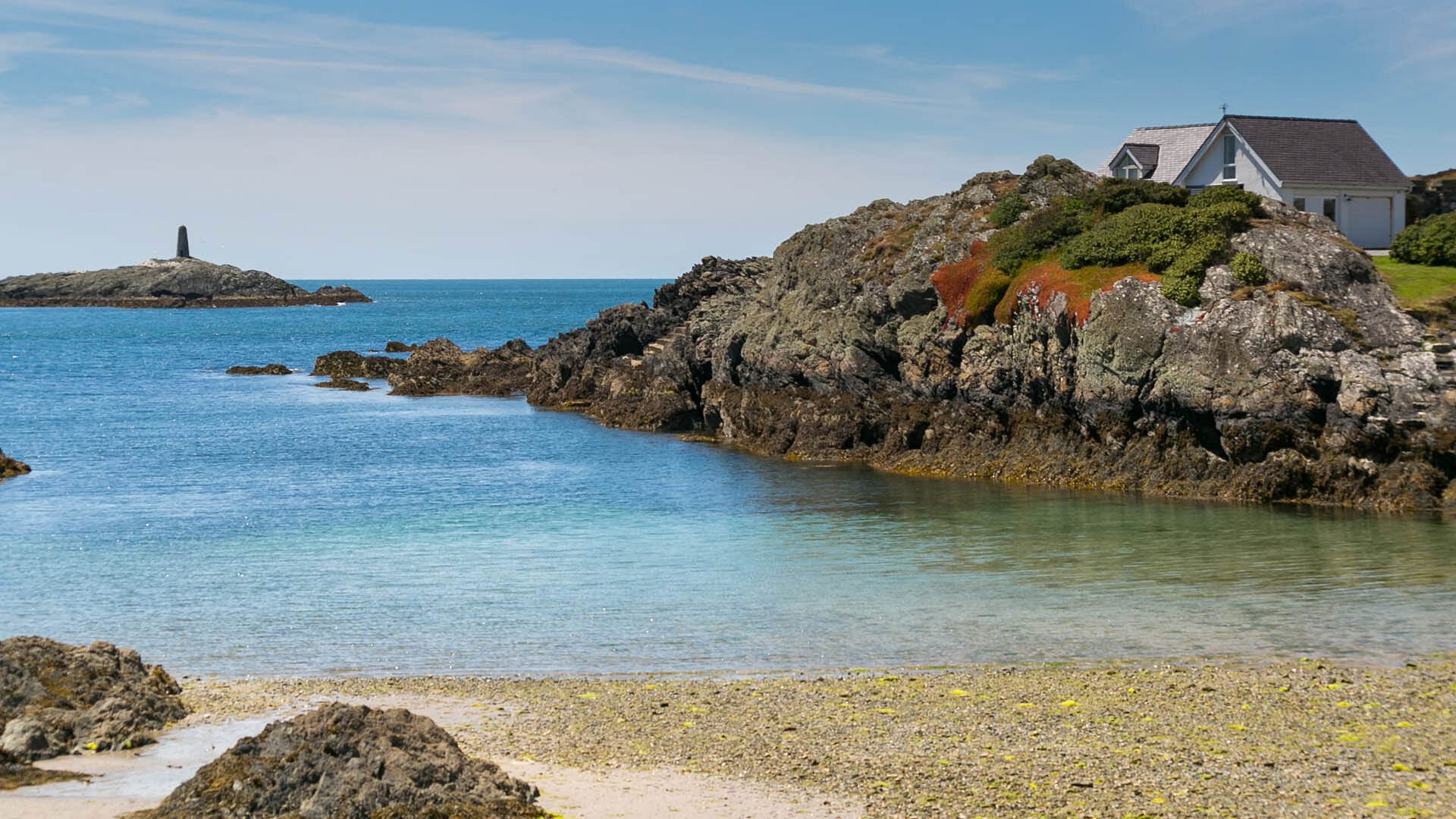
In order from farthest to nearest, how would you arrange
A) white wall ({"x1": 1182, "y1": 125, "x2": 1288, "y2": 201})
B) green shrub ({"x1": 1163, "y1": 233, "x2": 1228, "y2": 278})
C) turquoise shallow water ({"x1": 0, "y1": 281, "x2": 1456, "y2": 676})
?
white wall ({"x1": 1182, "y1": 125, "x2": 1288, "y2": 201})
green shrub ({"x1": 1163, "y1": 233, "x2": 1228, "y2": 278})
turquoise shallow water ({"x1": 0, "y1": 281, "x2": 1456, "y2": 676})

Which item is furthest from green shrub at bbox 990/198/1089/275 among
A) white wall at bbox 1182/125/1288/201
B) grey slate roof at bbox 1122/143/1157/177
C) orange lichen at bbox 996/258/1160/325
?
grey slate roof at bbox 1122/143/1157/177

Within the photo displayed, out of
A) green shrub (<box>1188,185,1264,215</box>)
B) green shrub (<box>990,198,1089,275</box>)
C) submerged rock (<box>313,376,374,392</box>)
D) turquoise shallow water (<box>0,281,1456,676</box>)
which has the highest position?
green shrub (<box>1188,185,1264,215</box>)

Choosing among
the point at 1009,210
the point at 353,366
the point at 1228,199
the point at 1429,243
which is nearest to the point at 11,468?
the point at 1009,210

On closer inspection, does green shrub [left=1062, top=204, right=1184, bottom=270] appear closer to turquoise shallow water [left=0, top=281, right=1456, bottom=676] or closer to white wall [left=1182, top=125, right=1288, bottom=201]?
turquoise shallow water [left=0, top=281, right=1456, bottom=676]

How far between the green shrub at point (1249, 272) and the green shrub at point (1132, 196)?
7.02m

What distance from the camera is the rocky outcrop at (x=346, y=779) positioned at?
12367 millimetres

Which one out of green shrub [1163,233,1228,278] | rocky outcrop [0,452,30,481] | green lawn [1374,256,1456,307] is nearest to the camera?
green lawn [1374,256,1456,307]

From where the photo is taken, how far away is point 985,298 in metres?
Answer: 44.1

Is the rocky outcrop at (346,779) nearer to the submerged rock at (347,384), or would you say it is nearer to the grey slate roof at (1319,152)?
the grey slate roof at (1319,152)

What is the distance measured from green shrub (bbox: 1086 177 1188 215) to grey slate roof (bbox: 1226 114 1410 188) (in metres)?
10.8

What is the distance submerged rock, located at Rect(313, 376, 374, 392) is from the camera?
80188 mm

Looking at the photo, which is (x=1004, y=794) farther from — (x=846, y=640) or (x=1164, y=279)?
(x=1164, y=279)

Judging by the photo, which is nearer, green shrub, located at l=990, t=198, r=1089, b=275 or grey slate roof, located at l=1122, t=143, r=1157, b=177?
green shrub, located at l=990, t=198, r=1089, b=275

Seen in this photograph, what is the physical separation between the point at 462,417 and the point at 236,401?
59.9ft
